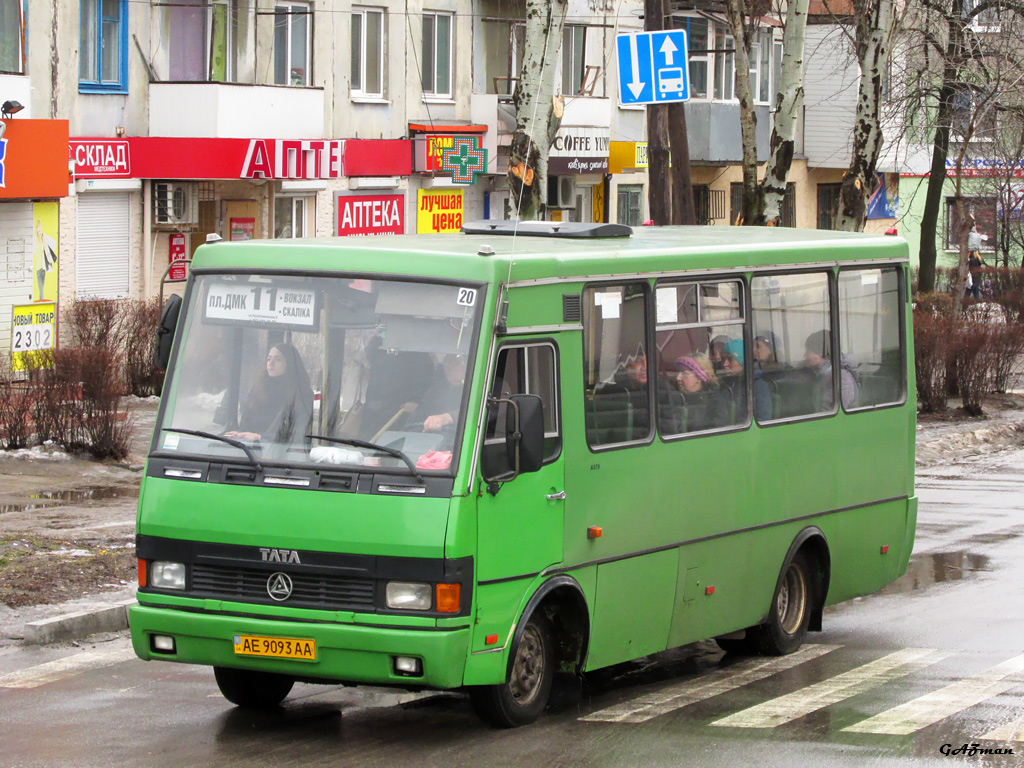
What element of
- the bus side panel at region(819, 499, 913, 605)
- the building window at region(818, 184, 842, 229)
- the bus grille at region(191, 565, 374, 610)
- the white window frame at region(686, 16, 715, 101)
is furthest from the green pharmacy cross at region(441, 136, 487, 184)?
the bus grille at region(191, 565, 374, 610)

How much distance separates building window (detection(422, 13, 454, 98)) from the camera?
3391 centimetres

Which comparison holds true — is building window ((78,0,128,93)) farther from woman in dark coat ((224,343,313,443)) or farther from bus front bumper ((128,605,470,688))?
bus front bumper ((128,605,470,688))

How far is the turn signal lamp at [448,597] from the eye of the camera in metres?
7.12

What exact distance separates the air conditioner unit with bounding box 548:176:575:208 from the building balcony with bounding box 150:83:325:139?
10597mm

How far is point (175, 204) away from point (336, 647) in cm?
2106

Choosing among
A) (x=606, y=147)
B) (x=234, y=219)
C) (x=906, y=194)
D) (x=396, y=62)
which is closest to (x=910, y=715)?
Result: (x=234, y=219)

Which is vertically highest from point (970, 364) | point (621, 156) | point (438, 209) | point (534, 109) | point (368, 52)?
point (368, 52)

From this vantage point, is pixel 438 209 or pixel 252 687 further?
pixel 438 209

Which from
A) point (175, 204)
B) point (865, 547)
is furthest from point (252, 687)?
point (175, 204)

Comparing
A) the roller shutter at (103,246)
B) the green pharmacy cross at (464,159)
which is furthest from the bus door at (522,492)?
the green pharmacy cross at (464,159)

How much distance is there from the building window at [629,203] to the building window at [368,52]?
10.5m

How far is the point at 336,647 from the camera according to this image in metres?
7.17

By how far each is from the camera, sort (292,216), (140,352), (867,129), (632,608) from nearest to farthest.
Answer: (632,608), (140,352), (867,129), (292,216)

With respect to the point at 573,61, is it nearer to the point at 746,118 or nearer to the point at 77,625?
the point at 746,118
